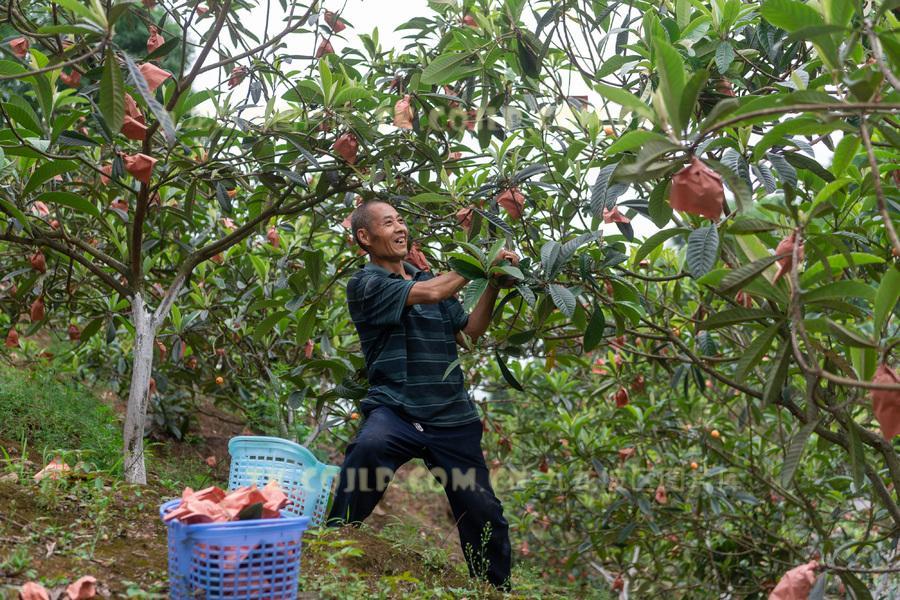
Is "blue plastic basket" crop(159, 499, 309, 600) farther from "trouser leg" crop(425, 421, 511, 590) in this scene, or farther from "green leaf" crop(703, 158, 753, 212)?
"green leaf" crop(703, 158, 753, 212)

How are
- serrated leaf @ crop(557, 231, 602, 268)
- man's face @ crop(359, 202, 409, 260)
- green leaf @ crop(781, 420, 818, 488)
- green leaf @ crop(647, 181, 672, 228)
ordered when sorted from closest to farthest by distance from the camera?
green leaf @ crop(781, 420, 818, 488), green leaf @ crop(647, 181, 672, 228), serrated leaf @ crop(557, 231, 602, 268), man's face @ crop(359, 202, 409, 260)

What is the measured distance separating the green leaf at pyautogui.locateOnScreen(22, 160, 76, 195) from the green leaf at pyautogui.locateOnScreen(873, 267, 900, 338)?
2622 mm

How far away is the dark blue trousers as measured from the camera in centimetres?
301

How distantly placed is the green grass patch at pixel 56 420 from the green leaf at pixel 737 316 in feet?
9.17

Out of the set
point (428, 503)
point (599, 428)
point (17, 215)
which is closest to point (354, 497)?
point (17, 215)

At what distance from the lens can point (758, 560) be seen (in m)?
5.09

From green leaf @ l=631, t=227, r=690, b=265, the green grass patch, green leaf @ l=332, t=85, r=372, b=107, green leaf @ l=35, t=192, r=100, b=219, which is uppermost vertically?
green leaf @ l=332, t=85, r=372, b=107

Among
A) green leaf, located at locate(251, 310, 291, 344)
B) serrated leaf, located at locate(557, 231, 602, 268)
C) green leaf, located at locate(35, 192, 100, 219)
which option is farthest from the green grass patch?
serrated leaf, located at locate(557, 231, 602, 268)

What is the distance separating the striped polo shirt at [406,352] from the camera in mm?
3109

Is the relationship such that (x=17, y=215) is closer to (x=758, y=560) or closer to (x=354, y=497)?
(x=354, y=497)

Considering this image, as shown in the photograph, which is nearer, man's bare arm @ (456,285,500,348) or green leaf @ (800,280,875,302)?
green leaf @ (800,280,875,302)

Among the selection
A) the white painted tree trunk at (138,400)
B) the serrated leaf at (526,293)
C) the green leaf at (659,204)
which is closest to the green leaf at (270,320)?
the white painted tree trunk at (138,400)

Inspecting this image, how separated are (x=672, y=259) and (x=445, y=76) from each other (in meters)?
1.58

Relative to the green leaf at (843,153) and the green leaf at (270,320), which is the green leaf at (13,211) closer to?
the green leaf at (270,320)
